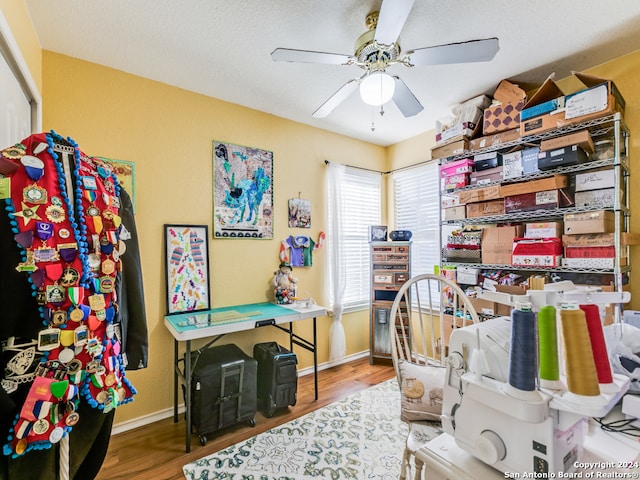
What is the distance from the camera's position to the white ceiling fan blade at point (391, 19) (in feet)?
4.03

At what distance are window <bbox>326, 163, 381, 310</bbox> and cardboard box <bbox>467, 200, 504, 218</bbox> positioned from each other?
1337mm

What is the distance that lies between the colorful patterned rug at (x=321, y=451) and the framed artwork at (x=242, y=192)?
1623 millimetres

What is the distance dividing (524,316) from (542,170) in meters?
1.94

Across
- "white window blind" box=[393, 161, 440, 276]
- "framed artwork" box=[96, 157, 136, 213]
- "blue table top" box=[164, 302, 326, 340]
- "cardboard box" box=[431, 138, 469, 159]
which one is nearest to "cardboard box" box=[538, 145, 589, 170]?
"cardboard box" box=[431, 138, 469, 159]

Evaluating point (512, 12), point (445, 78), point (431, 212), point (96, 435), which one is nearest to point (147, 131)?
point (96, 435)

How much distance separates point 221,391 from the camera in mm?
2137

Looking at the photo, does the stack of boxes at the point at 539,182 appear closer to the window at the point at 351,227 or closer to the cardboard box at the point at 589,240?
the cardboard box at the point at 589,240

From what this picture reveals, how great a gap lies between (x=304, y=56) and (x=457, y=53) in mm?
794

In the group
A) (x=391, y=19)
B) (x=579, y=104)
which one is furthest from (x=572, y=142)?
(x=391, y=19)

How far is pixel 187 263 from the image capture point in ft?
8.16

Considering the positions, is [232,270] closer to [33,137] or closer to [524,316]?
[33,137]

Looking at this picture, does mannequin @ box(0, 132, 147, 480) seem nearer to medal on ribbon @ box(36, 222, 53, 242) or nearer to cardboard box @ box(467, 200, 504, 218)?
medal on ribbon @ box(36, 222, 53, 242)

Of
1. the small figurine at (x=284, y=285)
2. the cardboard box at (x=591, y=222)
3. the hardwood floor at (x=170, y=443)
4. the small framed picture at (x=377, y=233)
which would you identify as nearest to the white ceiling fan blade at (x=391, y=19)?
the cardboard box at (x=591, y=222)

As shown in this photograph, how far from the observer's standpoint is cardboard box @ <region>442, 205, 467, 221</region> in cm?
268
